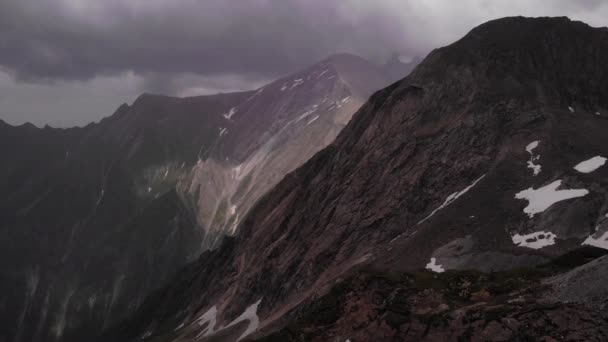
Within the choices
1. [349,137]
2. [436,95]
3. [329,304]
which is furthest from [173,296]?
[329,304]

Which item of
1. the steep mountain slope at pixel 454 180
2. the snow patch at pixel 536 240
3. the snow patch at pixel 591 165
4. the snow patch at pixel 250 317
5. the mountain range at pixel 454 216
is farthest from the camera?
the snow patch at pixel 250 317

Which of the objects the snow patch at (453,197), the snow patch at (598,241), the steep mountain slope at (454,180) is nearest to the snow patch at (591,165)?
the steep mountain slope at (454,180)

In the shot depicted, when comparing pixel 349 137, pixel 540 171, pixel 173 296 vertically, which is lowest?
pixel 173 296

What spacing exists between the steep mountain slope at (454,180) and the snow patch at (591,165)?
0.10 metres

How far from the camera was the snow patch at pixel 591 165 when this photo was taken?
2190 inches

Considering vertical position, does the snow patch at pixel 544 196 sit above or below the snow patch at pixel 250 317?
above

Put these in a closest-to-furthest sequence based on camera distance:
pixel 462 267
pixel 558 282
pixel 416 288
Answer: pixel 558 282 < pixel 416 288 < pixel 462 267

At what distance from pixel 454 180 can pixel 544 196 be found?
15.9 metres

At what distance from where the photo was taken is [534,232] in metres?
49.6

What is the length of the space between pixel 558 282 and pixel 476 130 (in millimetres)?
52385

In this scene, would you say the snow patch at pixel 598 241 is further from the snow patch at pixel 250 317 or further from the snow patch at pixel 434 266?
the snow patch at pixel 250 317

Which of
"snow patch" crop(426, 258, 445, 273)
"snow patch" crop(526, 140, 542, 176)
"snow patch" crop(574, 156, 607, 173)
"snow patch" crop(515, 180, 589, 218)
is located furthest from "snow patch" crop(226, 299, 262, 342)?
"snow patch" crop(574, 156, 607, 173)

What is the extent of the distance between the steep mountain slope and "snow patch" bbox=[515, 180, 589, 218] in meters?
0.22

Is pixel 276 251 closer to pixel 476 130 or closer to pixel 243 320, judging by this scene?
pixel 243 320
